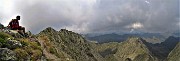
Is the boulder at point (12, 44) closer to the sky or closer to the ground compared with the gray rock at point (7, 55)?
closer to the sky

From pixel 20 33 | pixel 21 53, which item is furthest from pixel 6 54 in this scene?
pixel 20 33

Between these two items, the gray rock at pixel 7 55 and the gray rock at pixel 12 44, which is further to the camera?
the gray rock at pixel 12 44

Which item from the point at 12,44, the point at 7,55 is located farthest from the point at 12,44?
the point at 7,55

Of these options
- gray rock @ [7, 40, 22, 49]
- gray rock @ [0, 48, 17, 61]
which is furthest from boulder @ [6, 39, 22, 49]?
gray rock @ [0, 48, 17, 61]

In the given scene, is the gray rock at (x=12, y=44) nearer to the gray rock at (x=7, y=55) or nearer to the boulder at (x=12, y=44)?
the boulder at (x=12, y=44)

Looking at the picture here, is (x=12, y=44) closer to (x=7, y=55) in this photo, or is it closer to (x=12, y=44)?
(x=12, y=44)

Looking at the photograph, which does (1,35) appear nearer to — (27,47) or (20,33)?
(27,47)

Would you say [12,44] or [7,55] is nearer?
[7,55]

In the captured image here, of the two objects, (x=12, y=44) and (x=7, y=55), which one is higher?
(x=12, y=44)

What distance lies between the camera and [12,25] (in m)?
62.3

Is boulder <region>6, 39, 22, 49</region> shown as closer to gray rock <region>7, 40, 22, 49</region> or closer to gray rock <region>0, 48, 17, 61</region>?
gray rock <region>7, 40, 22, 49</region>

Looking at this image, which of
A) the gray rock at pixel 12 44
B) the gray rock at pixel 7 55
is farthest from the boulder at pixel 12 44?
the gray rock at pixel 7 55

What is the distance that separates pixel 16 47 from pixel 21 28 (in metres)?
15.1

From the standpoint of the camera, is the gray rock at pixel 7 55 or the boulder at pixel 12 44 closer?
the gray rock at pixel 7 55
